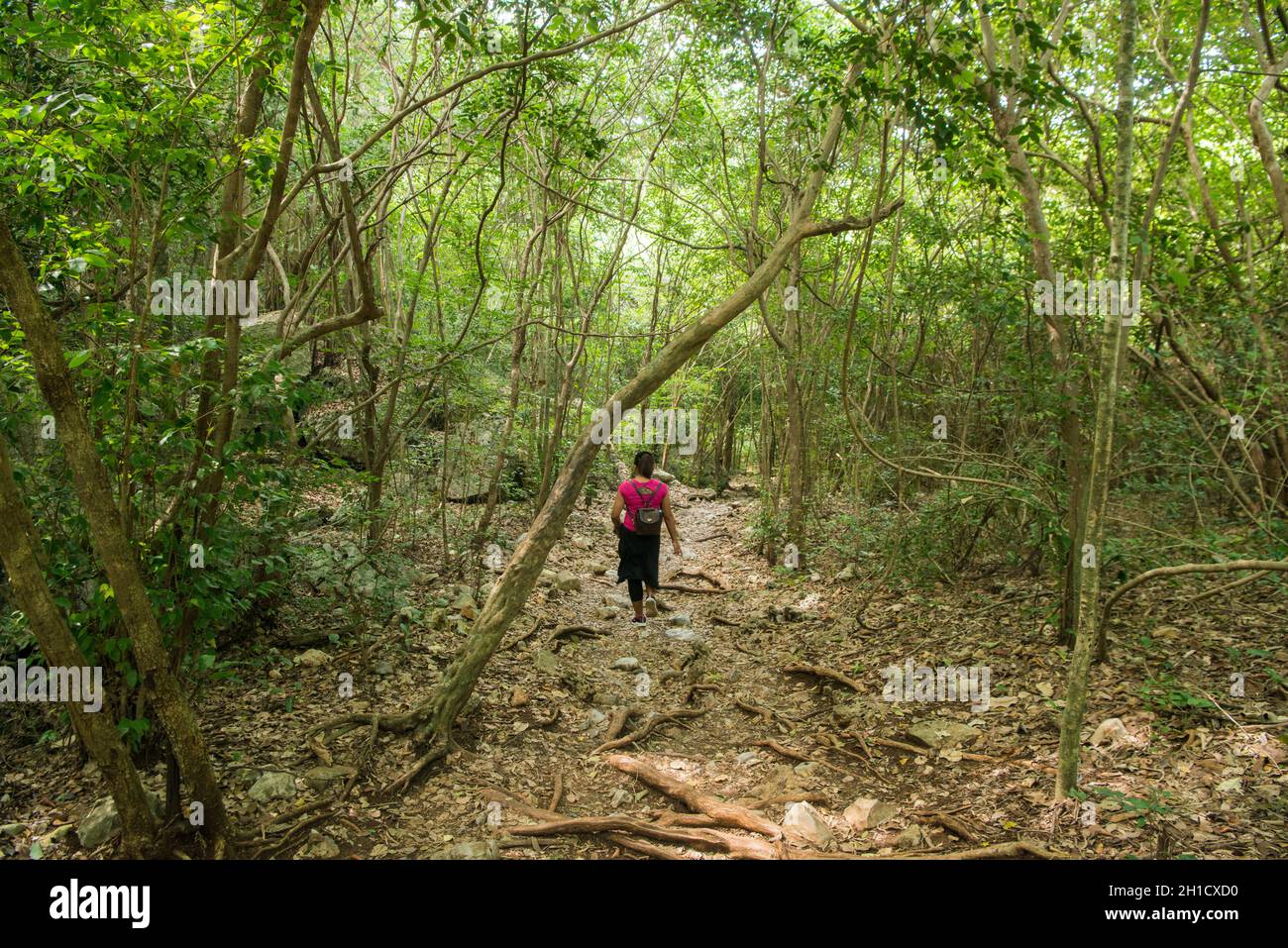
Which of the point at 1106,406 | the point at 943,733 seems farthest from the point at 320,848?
the point at 1106,406

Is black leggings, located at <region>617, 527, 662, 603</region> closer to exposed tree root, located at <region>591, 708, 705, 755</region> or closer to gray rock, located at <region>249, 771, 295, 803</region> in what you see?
exposed tree root, located at <region>591, 708, 705, 755</region>

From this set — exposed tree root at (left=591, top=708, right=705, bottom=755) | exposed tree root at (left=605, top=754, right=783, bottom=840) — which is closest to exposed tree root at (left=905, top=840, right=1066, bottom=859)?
exposed tree root at (left=605, top=754, right=783, bottom=840)

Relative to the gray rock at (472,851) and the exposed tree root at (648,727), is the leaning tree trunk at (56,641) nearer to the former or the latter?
the gray rock at (472,851)

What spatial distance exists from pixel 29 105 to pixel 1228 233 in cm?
736

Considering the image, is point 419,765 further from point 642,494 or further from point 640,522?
point 642,494

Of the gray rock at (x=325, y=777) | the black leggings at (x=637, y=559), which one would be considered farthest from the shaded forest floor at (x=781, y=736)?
the black leggings at (x=637, y=559)

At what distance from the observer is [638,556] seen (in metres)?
7.47

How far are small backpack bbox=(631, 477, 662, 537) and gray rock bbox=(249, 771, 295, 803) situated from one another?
12.8 feet

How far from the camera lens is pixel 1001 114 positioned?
551 centimetres

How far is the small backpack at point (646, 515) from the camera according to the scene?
7.23 metres

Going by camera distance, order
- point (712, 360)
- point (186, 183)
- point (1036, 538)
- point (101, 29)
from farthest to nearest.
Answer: point (712, 360) → point (1036, 538) → point (186, 183) → point (101, 29)

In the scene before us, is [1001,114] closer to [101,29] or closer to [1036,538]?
[1036,538]

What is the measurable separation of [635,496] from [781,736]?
282cm
